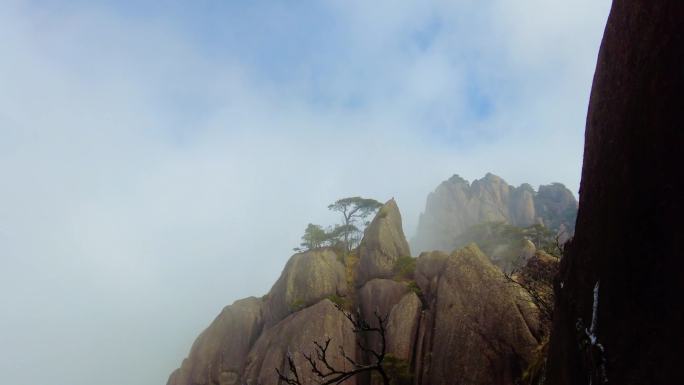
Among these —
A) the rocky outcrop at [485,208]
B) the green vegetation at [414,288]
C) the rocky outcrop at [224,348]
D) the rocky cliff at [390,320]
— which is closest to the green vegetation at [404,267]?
the rocky cliff at [390,320]

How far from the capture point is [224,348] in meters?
35.8

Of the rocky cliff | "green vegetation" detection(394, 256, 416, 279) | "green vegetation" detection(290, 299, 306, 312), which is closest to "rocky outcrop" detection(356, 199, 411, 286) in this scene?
the rocky cliff

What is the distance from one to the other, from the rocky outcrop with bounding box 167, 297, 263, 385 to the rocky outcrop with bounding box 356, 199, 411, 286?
1193cm

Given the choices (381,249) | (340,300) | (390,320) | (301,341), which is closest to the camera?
(390,320)

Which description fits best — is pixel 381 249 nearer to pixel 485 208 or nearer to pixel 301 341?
pixel 301 341

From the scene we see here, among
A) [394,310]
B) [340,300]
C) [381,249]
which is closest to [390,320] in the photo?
[394,310]

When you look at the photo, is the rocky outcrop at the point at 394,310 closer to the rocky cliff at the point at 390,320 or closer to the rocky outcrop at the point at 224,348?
the rocky cliff at the point at 390,320

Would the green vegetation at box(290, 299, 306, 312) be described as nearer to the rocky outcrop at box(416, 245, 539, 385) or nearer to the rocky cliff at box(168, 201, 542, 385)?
the rocky cliff at box(168, 201, 542, 385)

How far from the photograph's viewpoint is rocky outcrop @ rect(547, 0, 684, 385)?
5750mm

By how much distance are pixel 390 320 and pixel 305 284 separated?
11.0 meters

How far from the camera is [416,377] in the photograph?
23.1m

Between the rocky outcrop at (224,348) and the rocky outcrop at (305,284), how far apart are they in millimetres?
1992

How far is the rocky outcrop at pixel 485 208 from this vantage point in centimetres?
7938

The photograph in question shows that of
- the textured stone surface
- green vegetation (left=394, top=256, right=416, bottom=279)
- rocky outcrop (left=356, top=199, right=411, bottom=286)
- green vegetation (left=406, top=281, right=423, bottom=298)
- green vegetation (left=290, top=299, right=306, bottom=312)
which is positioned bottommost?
the textured stone surface
